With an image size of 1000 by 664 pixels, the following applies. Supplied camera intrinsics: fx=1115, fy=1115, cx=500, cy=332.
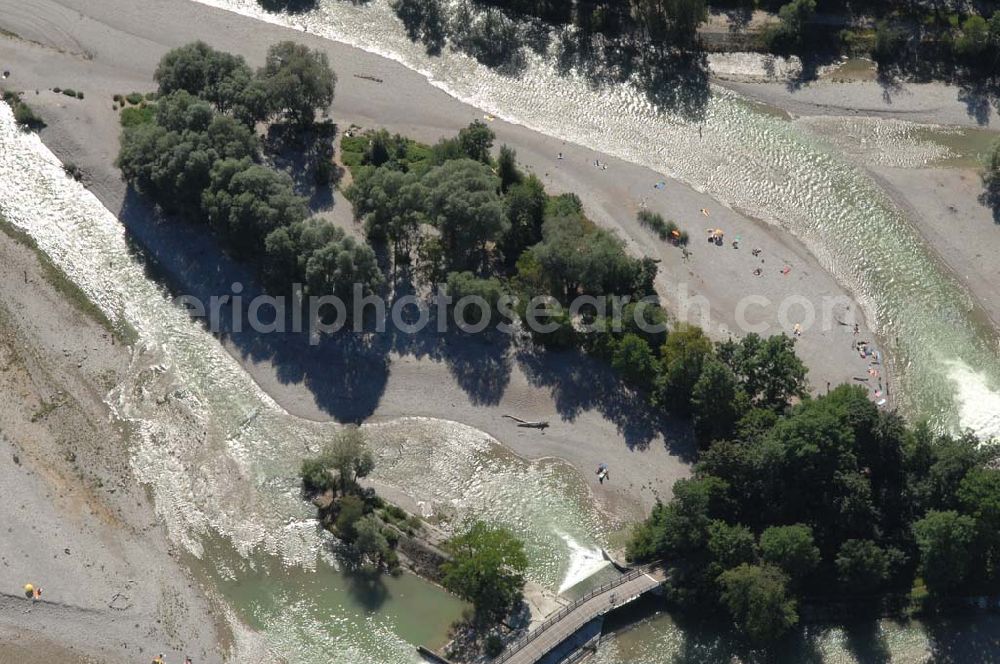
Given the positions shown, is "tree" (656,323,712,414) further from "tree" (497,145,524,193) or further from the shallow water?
"tree" (497,145,524,193)

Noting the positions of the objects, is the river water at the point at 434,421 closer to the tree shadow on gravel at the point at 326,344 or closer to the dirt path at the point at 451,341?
the dirt path at the point at 451,341

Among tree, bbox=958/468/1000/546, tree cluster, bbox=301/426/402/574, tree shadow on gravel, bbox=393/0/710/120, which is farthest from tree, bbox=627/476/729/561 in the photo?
tree shadow on gravel, bbox=393/0/710/120

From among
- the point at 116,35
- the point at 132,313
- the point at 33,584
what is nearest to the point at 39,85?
the point at 116,35

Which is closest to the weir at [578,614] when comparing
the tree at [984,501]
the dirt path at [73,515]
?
the dirt path at [73,515]

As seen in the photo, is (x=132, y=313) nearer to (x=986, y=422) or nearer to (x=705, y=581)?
(x=705, y=581)

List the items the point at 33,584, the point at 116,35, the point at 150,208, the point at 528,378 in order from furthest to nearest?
the point at 116,35 < the point at 150,208 < the point at 528,378 < the point at 33,584

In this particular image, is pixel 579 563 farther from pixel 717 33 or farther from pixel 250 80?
pixel 717 33

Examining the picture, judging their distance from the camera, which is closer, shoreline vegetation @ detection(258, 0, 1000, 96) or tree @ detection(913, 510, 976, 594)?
tree @ detection(913, 510, 976, 594)
